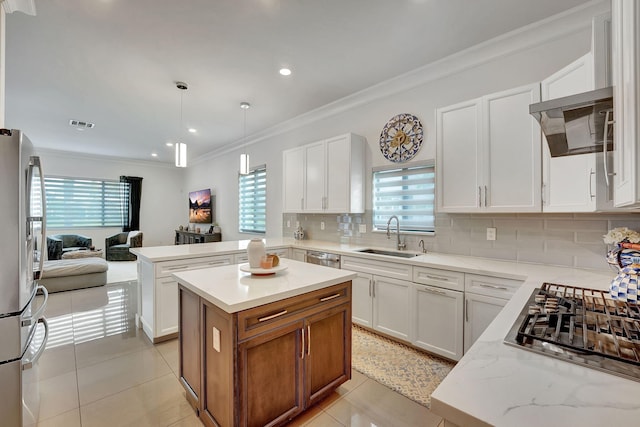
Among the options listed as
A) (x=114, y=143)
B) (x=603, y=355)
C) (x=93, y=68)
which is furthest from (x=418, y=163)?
(x=114, y=143)

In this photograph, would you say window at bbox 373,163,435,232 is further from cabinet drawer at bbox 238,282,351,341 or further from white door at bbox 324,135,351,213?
cabinet drawer at bbox 238,282,351,341

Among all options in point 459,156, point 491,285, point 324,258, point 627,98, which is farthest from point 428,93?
point 627,98

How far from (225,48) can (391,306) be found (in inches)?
118

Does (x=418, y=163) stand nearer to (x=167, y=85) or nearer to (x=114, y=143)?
(x=167, y=85)

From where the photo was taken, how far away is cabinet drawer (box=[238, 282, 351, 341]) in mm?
1438

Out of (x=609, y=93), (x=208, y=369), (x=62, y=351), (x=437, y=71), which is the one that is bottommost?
(x=62, y=351)

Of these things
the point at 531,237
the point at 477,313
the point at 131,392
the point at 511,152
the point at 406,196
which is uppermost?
the point at 511,152

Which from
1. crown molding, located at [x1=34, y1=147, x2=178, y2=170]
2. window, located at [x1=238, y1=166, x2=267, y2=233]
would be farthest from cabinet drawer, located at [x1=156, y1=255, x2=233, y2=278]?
crown molding, located at [x1=34, y1=147, x2=178, y2=170]

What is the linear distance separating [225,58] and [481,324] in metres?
3.40

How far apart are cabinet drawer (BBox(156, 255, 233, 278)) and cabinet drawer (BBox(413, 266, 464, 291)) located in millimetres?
2084

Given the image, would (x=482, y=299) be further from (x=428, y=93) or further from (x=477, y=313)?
(x=428, y=93)

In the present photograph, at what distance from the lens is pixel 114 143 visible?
245 inches

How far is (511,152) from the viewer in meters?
2.26

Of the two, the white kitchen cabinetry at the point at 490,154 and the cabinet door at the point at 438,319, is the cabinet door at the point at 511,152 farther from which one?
the cabinet door at the point at 438,319
